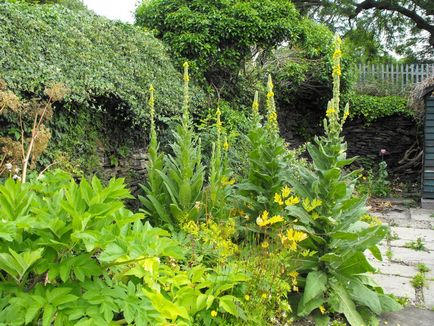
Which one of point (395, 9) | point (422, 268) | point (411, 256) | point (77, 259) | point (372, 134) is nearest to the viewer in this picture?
Answer: point (77, 259)

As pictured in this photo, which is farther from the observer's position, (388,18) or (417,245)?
(388,18)

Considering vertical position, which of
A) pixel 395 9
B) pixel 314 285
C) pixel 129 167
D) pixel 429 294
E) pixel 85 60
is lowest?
pixel 429 294

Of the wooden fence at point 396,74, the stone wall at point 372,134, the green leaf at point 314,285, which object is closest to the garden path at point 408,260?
the green leaf at point 314,285

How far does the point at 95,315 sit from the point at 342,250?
194 cm

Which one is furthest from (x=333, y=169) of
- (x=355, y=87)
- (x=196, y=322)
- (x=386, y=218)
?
(x=355, y=87)

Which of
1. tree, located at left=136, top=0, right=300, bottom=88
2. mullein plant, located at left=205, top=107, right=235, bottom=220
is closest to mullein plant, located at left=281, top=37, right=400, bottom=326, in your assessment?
mullein plant, located at left=205, top=107, right=235, bottom=220

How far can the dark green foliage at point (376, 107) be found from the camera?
34.6 feet

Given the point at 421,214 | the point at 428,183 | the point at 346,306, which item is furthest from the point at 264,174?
the point at 428,183

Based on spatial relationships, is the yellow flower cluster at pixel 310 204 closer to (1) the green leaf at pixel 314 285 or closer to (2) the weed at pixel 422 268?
(1) the green leaf at pixel 314 285

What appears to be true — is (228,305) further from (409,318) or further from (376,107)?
(376,107)

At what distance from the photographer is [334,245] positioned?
10.1 feet

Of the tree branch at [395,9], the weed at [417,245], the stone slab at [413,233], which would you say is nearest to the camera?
the weed at [417,245]

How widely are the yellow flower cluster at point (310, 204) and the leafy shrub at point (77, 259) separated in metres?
1.20

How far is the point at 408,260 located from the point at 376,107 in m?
6.73
